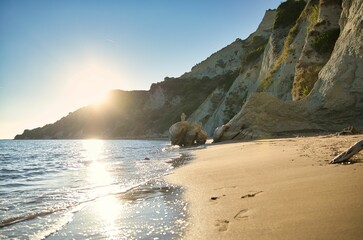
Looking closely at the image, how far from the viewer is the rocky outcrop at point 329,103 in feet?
61.9

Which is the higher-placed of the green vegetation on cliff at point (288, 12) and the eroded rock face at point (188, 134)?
the green vegetation on cliff at point (288, 12)

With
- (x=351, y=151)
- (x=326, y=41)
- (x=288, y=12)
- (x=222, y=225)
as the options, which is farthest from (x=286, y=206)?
(x=288, y=12)

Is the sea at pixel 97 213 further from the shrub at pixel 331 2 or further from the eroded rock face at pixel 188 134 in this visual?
the shrub at pixel 331 2

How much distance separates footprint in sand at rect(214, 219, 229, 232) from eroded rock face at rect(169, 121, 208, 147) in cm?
2819

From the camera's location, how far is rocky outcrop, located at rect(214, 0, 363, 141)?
1886cm

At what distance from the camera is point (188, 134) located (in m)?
32.5

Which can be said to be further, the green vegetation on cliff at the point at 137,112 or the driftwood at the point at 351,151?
the green vegetation on cliff at the point at 137,112

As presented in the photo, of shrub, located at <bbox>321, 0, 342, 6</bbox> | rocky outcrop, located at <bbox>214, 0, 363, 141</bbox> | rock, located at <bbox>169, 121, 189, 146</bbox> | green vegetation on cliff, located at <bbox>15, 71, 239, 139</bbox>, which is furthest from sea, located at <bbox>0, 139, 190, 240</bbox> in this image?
green vegetation on cliff, located at <bbox>15, 71, 239, 139</bbox>

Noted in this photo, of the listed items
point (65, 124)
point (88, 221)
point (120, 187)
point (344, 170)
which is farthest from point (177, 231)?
point (65, 124)

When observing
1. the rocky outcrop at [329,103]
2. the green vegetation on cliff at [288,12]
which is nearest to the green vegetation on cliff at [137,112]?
the green vegetation on cliff at [288,12]

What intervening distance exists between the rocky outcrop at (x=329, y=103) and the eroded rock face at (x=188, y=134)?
7633 mm

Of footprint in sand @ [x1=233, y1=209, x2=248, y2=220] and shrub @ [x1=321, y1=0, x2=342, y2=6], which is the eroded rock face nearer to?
shrub @ [x1=321, y1=0, x2=342, y2=6]

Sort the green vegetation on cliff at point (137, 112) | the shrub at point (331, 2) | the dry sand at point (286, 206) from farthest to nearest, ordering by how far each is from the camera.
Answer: the green vegetation on cliff at point (137, 112)
the shrub at point (331, 2)
the dry sand at point (286, 206)

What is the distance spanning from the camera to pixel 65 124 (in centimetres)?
14850
